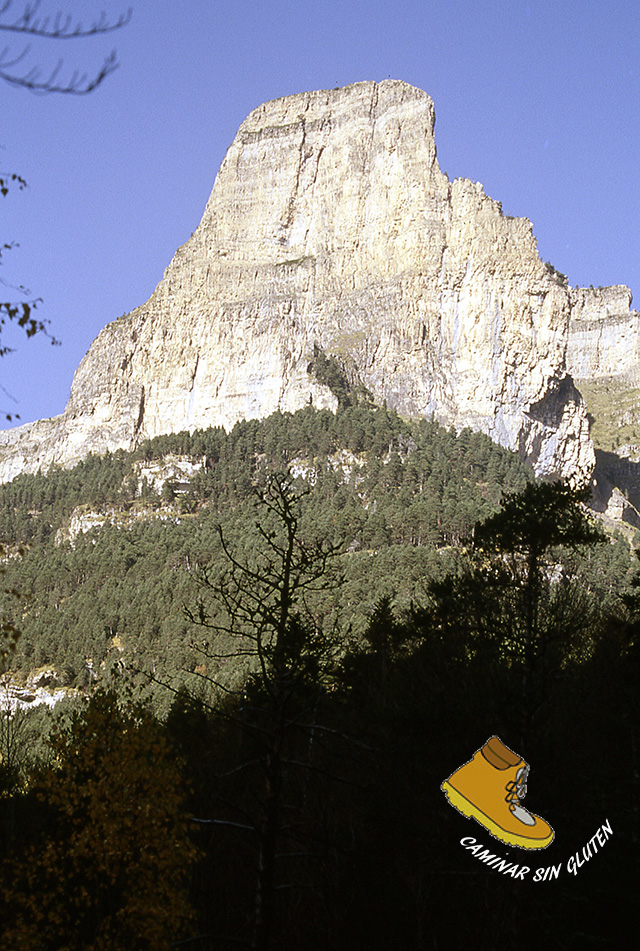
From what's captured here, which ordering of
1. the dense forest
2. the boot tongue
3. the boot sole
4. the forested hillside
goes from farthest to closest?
1. the forested hillside
2. the dense forest
3. the boot tongue
4. the boot sole

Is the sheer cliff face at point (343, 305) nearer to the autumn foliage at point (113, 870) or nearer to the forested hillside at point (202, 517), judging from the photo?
the forested hillside at point (202, 517)

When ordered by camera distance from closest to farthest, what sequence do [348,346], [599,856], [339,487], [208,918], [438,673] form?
[599,856] → [208,918] → [438,673] → [339,487] → [348,346]

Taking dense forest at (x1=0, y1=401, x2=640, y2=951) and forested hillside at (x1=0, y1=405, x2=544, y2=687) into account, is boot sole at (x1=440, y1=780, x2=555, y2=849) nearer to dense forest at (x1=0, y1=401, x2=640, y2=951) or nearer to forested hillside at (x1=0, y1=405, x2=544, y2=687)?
dense forest at (x1=0, y1=401, x2=640, y2=951)

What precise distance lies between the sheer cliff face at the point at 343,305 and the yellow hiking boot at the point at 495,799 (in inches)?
4686

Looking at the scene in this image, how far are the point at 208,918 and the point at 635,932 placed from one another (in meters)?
12.4

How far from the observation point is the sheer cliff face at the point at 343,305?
137125 millimetres

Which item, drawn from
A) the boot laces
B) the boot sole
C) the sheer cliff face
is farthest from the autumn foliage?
the sheer cliff face

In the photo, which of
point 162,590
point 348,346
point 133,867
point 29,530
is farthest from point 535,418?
point 133,867

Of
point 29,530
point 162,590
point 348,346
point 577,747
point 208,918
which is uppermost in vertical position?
point 348,346

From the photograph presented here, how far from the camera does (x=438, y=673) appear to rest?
23531mm

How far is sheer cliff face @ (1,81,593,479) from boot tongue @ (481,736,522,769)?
118m

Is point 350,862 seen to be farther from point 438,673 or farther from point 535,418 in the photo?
point 535,418

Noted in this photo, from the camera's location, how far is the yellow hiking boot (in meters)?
11.4

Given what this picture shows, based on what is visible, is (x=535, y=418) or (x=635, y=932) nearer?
(x=635, y=932)
